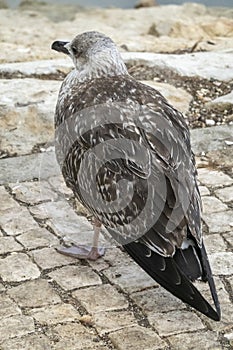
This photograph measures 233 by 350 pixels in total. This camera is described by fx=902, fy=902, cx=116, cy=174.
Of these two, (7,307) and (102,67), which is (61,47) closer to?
(102,67)

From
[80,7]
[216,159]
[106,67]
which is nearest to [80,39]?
[106,67]

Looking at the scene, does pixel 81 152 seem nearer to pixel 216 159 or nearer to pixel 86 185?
pixel 86 185

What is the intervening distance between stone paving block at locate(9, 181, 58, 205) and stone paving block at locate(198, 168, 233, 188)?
1.15 meters

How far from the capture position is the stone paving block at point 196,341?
16.5 feet

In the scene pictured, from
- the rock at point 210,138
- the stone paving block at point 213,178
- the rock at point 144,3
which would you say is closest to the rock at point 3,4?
the rock at point 144,3

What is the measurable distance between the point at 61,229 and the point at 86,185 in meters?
0.77

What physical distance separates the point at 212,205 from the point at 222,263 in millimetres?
832

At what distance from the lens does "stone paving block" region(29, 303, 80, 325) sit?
5.25m

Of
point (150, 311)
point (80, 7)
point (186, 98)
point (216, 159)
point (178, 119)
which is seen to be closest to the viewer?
point (150, 311)

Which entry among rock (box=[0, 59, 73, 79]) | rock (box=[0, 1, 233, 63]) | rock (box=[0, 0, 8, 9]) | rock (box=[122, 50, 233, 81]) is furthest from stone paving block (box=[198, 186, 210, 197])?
rock (box=[0, 0, 8, 9])

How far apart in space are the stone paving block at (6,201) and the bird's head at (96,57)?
1.05 m

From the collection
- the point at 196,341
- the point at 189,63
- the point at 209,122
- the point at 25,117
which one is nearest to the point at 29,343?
the point at 196,341

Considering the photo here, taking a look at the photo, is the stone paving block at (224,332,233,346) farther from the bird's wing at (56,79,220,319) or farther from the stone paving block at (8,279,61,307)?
the stone paving block at (8,279,61,307)

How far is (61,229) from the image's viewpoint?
6328 millimetres
